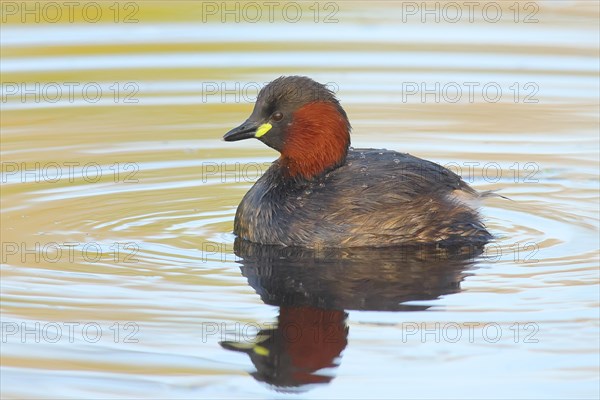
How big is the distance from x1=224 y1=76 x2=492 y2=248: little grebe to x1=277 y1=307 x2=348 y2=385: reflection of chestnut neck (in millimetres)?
1304

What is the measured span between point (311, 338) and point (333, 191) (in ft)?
6.22

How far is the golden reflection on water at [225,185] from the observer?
652cm

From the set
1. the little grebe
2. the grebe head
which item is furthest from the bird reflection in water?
the grebe head

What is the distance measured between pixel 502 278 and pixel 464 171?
103 inches

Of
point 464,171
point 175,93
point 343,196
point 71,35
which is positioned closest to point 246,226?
point 343,196

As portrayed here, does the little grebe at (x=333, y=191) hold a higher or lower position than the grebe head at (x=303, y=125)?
lower

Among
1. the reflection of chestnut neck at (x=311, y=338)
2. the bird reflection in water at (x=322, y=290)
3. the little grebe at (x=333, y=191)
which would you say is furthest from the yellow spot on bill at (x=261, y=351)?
the little grebe at (x=333, y=191)

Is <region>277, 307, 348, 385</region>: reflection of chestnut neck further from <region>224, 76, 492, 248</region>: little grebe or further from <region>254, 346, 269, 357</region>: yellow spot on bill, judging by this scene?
<region>224, 76, 492, 248</region>: little grebe

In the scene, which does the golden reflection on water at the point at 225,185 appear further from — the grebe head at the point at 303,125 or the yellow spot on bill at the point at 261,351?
the grebe head at the point at 303,125

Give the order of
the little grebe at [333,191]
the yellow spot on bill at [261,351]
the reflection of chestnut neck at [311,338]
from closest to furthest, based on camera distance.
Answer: the reflection of chestnut neck at [311,338], the yellow spot on bill at [261,351], the little grebe at [333,191]

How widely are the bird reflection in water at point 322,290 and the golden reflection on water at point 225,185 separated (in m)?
0.08

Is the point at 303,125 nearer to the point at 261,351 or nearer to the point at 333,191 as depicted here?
the point at 333,191

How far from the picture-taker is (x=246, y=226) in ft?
28.9

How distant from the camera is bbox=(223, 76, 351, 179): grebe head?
8.77m
